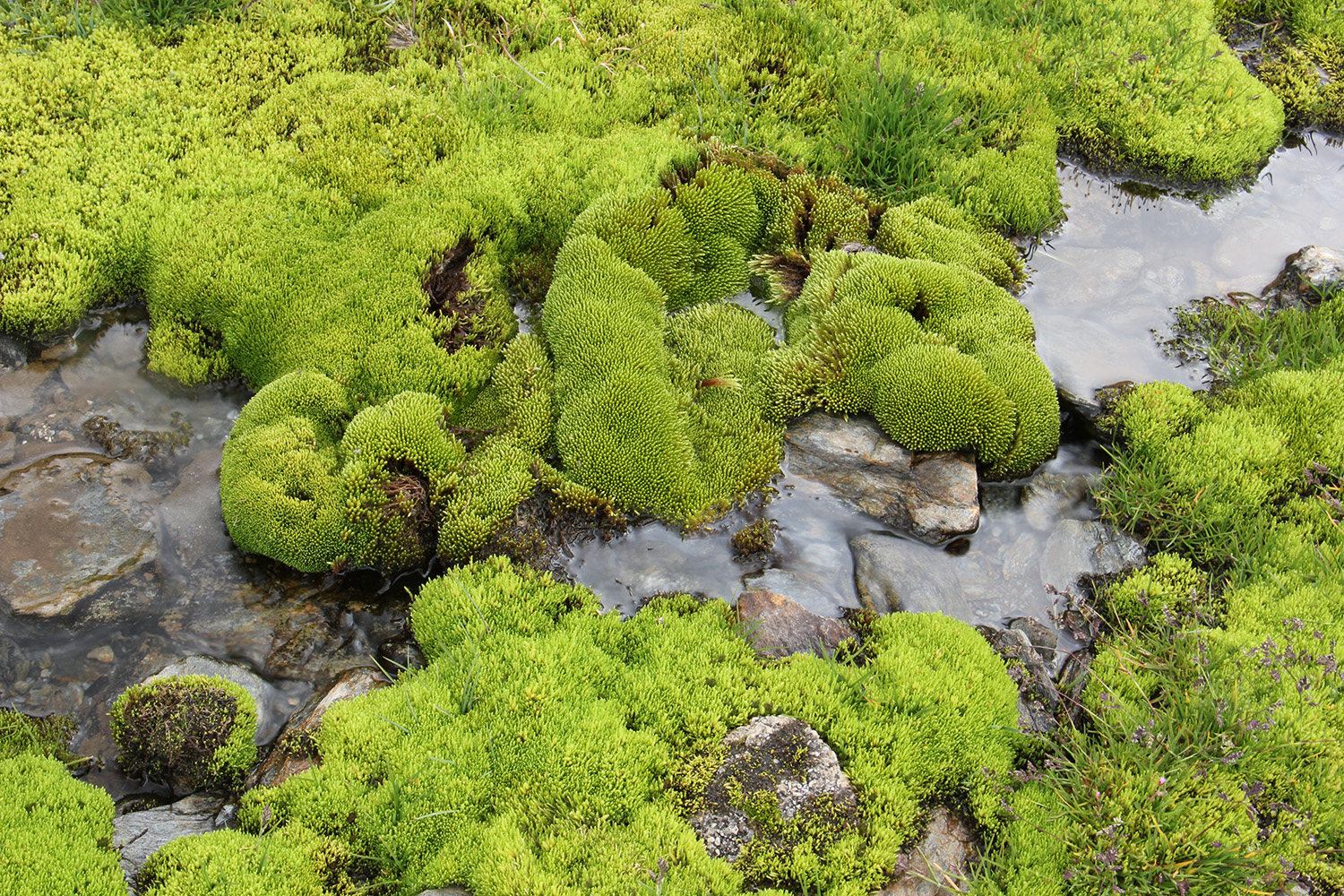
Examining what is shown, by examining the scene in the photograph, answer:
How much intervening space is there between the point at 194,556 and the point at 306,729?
1708 millimetres

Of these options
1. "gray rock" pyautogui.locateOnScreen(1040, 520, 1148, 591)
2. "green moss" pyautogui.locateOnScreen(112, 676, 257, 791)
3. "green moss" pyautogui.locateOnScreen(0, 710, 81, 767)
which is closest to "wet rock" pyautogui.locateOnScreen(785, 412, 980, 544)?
"gray rock" pyautogui.locateOnScreen(1040, 520, 1148, 591)

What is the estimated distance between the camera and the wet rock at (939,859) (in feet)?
13.3

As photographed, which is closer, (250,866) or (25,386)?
(250,866)

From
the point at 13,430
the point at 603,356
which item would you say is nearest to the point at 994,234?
the point at 603,356

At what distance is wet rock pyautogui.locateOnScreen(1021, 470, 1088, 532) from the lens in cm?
602

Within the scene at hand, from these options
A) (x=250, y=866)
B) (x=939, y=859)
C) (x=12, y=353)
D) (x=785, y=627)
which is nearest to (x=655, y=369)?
(x=785, y=627)

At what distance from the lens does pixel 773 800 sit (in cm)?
412

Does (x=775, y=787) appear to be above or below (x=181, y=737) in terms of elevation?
above

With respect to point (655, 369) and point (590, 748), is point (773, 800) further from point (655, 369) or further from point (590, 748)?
point (655, 369)

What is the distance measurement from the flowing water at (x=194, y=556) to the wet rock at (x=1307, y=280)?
1.42m

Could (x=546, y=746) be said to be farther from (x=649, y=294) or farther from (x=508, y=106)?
(x=508, y=106)

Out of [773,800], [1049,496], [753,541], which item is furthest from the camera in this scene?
[1049,496]

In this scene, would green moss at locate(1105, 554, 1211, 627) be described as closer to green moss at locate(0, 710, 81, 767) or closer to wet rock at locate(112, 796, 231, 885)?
wet rock at locate(112, 796, 231, 885)

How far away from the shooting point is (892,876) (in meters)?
4.06
